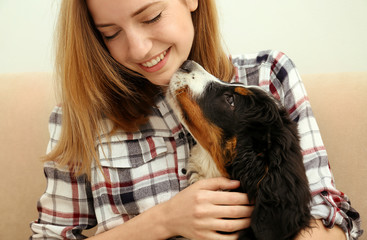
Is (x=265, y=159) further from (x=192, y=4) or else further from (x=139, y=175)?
(x=192, y=4)

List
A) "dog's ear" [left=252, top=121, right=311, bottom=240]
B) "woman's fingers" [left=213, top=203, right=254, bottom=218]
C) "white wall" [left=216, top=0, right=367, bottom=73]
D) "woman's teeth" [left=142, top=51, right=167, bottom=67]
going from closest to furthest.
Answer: "dog's ear" [left=252, top=121, right=311, bottom=240] < "woman's fingers" [left=213, top=203, right=254, bottom=218] < "woman's teeth" [left=142, top=51, right=167, bottom=67] < "white wall" [left=216, top=0, right=367, bottom=73]

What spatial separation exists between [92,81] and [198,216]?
80 cm

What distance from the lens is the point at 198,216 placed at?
4.61 feet

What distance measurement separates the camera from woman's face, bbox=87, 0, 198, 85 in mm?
1396

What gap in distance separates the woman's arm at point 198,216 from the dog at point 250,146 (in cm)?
5

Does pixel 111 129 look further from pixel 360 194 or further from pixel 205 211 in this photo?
pixel 360 194

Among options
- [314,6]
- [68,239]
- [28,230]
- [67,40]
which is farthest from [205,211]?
[314,6]

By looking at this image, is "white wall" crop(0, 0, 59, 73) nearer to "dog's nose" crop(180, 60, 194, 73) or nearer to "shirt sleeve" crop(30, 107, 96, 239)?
"shirt sleeve" crop(30, 107, 96, 239)

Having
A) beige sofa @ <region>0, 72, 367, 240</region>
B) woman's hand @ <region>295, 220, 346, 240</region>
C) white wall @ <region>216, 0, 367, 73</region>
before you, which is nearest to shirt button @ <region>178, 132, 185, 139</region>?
woman's hand @ <region>295, 220, 346, 240</region>

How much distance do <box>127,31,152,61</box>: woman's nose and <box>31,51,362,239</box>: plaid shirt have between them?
0.39 meters

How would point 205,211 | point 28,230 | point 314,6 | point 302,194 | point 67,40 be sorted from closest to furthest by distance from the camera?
point 302,194 < point 205,211 < point 67,40 < point 28,230 < point 314,6

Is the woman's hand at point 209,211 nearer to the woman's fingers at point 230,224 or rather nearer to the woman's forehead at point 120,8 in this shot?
the woman's fingers at point 230,224

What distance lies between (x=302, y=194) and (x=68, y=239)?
115 cm

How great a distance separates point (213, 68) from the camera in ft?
6.00
